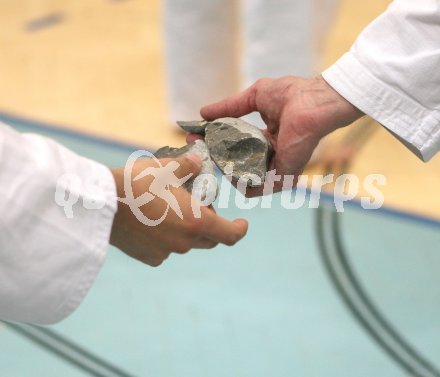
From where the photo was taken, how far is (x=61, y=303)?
0.74 m

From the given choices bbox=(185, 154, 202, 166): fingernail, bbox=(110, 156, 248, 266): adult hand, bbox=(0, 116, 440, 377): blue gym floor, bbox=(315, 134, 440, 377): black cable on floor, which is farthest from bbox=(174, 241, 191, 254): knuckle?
bbox=(315, 134, 440, 377): black cable on floor

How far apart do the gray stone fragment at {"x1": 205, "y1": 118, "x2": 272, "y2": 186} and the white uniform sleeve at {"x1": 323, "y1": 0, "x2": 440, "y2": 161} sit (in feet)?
0.33

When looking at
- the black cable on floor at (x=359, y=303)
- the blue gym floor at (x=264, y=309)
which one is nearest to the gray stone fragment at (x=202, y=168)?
the blue gym floor at (x=264, y=309)

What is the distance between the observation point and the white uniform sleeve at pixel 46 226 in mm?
684

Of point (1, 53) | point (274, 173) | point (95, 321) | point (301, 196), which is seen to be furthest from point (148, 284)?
point (1, 53)

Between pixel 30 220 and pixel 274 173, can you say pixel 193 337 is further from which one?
pixel 30 220

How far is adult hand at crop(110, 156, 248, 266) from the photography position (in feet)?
2.53

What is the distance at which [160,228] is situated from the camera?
776mm

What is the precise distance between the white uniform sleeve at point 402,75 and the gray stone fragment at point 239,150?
10 centimetres

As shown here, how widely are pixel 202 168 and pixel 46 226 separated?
0.22 meters

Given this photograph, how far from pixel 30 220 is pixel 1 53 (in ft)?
5.81

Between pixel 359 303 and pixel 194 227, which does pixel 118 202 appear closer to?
pixel 194 227
